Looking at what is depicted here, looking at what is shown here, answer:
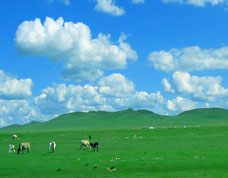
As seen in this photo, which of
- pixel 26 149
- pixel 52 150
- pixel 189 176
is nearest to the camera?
pixel 189 176

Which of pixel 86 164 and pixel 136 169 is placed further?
pixel 86 164

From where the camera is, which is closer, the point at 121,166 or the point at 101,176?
the point at 101,176

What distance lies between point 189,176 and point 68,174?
7.50m

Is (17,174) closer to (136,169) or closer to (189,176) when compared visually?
(136,169)

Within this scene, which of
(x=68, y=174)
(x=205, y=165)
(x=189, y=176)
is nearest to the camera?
(x=189, y=176)

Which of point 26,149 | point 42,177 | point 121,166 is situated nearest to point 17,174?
point 42,177

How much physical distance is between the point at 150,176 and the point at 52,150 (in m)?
21.3

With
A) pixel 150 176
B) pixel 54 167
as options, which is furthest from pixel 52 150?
pixel 150 176

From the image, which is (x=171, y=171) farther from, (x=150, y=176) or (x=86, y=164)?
(x=86, y=164)

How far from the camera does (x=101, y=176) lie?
2091 centimetres

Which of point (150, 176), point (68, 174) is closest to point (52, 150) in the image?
point (68, 174)

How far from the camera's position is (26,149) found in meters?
42.2

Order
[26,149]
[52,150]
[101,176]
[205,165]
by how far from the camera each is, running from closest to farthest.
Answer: [101,176] → [205,165] → [52,150] → [26,149]

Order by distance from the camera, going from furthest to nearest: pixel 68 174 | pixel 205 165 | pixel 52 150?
pixel 52 150 < pixel 205 165 < pixel 68 174
